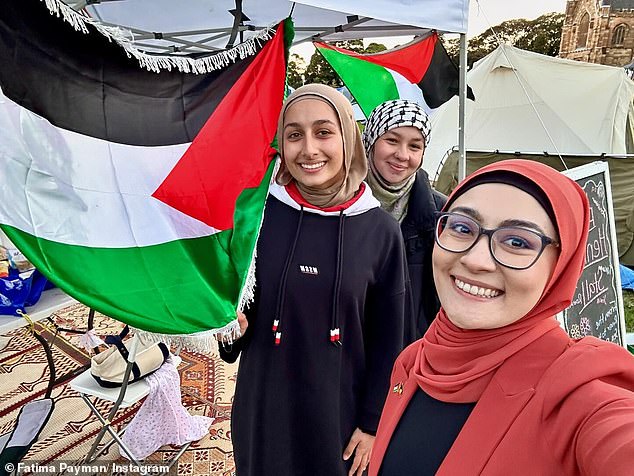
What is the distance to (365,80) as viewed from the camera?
3.31 metres

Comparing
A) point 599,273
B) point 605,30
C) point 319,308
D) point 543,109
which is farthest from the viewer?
point 605,30

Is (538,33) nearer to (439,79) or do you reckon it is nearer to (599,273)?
(439,79)

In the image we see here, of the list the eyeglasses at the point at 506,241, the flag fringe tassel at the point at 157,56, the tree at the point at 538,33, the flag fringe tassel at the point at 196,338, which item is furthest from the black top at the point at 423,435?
the tree at the point at 538,33

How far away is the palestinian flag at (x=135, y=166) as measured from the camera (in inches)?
42.4

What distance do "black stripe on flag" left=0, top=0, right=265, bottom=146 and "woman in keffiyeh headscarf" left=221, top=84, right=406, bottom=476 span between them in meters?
0.32

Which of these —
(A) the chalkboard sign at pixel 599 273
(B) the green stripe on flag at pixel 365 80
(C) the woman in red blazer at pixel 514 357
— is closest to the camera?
(C) the woman in red blazer at pixel 514 357

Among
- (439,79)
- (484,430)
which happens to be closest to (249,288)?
(484,430)

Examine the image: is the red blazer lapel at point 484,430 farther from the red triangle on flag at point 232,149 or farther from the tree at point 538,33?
the tree at point 538,33

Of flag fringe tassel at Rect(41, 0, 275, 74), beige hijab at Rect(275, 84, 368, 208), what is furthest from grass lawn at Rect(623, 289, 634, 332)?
flag fringe tassel at Rect(41, 0, 275, 74)

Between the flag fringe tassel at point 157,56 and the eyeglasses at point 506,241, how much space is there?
→ 1.06 m

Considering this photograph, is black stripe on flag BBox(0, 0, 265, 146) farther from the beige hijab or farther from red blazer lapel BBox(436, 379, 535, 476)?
red blazer lapel BBox(436, 379, 535, 476)

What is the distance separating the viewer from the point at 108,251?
4.05 feet

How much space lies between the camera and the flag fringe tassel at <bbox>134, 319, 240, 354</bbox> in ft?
4.27

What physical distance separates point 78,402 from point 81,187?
8.19 feet
